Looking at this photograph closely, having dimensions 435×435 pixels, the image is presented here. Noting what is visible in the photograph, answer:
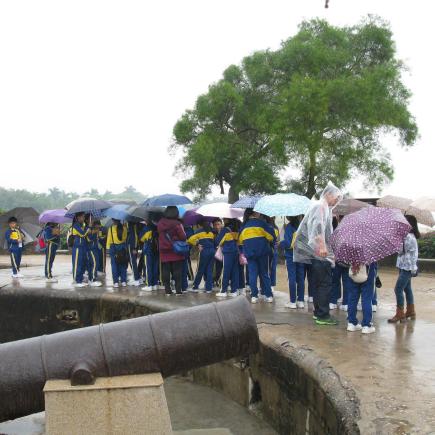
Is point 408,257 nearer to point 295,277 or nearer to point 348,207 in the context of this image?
point 295,277

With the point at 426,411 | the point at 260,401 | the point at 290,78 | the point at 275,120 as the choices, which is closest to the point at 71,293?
the point at 260,401

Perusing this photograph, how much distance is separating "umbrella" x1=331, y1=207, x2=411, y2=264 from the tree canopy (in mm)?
15721

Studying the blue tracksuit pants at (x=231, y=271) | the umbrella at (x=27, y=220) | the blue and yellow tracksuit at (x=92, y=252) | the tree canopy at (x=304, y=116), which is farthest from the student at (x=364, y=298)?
the tree canopy at (x=304, y=116)

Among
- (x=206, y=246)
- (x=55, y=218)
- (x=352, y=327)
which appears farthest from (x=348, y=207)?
(x=55, y=218)

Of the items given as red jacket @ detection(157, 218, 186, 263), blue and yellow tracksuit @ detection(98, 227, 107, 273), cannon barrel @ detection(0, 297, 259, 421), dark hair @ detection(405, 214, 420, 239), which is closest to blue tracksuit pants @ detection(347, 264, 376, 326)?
dark hair @ detection(405, 214, 420, 239)

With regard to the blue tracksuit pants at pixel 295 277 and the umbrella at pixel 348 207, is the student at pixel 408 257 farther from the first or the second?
the umbrella at pixel 348 207

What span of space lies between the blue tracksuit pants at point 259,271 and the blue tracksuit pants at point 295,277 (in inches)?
18.6

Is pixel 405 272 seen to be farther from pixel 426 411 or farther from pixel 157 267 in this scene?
pixel 157 267

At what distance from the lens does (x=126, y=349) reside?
4.32 meters

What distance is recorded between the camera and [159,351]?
14.4ft

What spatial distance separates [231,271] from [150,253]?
173 cm

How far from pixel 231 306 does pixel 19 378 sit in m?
1.71

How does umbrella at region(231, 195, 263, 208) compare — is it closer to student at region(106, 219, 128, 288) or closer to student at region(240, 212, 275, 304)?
student at region(240, 212, 275, 304)

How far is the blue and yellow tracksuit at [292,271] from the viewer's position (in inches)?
324
